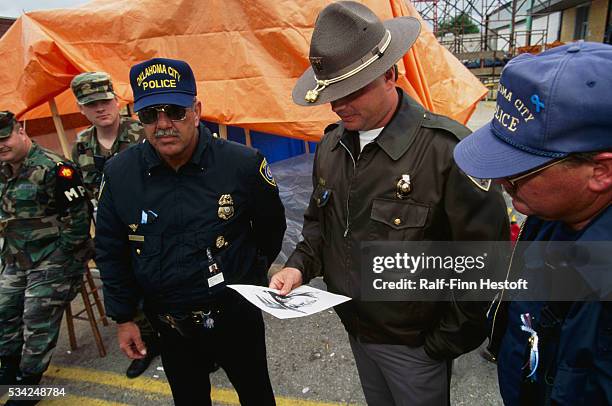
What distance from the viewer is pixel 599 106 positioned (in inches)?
32.3

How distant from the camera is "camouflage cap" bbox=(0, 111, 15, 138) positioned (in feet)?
9.00

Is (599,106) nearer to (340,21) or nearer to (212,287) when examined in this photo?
(340,21)

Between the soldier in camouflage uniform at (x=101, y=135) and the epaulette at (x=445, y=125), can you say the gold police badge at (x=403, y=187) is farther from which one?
the soldier in camouflage uniform at (x=101, y=135)

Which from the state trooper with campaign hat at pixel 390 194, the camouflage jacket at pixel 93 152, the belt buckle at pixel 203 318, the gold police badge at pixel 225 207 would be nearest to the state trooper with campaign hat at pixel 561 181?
the state trooper with campaign hat at pixel 390 194

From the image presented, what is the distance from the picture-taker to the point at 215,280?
76.5 inches

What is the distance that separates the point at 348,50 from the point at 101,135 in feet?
9.63

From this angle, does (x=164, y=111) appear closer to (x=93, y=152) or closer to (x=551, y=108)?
(x=551, y=108)

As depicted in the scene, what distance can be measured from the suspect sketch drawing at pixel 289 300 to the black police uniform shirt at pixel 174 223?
0.39m

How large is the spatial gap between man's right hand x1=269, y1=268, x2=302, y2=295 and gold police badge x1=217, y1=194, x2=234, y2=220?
404mm

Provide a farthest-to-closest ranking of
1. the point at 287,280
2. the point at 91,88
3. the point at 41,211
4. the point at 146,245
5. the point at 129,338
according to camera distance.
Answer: the point at 91,88 < the point at 41,211 < the point at 129,338 < the point at 146,245 < the point at 287,280

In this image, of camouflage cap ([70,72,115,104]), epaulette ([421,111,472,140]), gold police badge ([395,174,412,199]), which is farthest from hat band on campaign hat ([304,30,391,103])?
camouflage cap ([70,72,115,104])

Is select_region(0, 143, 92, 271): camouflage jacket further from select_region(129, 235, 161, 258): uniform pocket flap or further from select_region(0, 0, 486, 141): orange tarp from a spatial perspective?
select_region(129, 235, 161, 258): uniform pocket flap

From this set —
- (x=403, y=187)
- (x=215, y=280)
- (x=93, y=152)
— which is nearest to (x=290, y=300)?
(x=215, y=280)

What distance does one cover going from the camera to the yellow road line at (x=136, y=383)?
2820 millimetres
